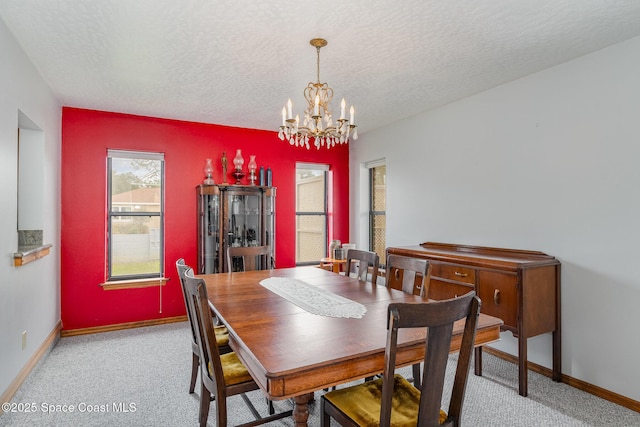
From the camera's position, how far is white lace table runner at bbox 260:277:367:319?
1983mm

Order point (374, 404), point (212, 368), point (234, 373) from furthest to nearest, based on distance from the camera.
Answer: point (234, 373), point (212, 368), point (374, 404)

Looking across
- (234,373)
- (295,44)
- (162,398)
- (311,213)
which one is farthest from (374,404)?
(311,213)

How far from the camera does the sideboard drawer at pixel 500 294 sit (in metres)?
2.71

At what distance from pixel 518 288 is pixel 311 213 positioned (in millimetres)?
3272

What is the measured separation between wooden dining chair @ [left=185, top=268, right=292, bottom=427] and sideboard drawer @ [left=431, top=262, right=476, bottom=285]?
1.80 meters

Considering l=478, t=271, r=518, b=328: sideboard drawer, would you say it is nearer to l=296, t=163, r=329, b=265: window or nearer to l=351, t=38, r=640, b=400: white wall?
l=351, t=38, r=640, b=400: white wall

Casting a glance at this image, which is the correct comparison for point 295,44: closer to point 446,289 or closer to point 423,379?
point 423,379

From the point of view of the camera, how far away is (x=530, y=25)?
230 cm

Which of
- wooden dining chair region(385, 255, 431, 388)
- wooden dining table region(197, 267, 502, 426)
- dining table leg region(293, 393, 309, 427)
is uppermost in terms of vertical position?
wooden dining chair region(385, 255, 431, 388)

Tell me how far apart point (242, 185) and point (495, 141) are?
292 centimetres

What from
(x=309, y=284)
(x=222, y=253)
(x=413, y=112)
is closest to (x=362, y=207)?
(x=413, y=112)

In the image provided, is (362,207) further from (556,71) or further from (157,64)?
(157,64)

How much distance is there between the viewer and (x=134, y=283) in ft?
13.9

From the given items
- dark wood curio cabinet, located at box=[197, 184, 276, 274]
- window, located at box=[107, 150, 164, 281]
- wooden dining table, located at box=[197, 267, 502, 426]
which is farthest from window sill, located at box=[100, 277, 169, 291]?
wooden dining table, located at box=[197, 267, 502, 426]
